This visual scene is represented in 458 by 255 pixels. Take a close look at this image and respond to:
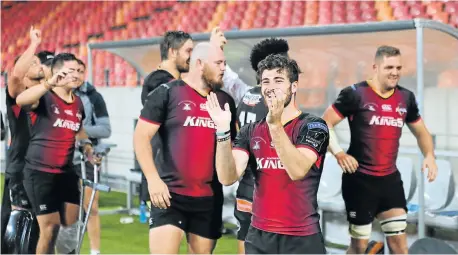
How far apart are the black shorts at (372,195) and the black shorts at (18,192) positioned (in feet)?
7.13

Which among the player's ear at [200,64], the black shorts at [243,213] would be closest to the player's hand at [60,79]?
the player's ear at [200,64]

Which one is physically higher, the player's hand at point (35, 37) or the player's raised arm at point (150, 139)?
the player's hand at point (35, 37)

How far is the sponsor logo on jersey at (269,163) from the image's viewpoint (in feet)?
10.7

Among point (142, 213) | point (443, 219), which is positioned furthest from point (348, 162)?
point (142, 213)

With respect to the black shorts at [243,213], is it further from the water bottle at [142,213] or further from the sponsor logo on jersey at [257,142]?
the water bottle at [142,213]

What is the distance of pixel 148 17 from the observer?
1321 centimetres

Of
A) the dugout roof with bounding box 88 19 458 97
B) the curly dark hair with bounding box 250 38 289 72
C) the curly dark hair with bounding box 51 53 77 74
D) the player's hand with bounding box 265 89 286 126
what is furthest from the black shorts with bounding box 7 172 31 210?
the player's hand with bounding box 265 89 286 126

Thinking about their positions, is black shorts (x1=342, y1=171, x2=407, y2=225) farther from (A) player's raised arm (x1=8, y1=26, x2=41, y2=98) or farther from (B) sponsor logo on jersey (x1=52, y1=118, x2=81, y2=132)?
(A) player's raised arm (x1=8, y1=26, x2=41, y2=98)

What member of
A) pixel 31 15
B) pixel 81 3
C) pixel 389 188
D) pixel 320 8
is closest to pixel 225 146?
pixel 389 188

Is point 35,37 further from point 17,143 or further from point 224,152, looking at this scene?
point 224,152

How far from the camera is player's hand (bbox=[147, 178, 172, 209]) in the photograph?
159 inches

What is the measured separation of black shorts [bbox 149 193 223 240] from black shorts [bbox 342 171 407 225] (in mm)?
1200

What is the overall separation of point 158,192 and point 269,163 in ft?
3.06

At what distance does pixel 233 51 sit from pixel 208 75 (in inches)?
122
